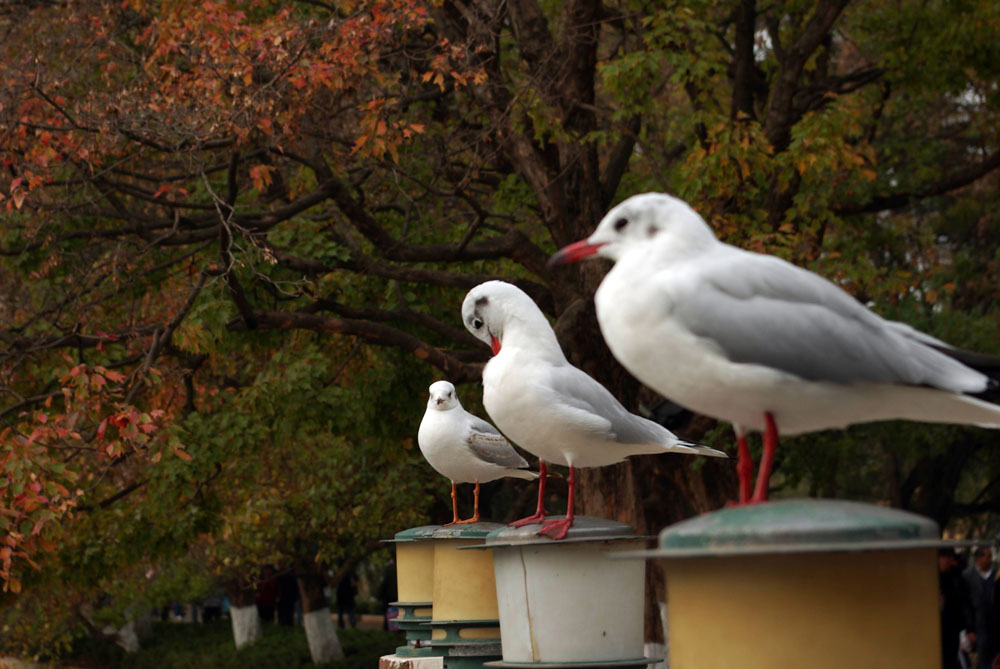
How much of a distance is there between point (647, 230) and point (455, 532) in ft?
11.1

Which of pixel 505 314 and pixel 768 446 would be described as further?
pixel 505 314

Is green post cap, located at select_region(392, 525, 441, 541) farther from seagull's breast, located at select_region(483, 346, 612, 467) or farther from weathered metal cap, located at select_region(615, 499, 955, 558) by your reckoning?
weathered metal cap, located at select_region(615, 499, 955, 558)

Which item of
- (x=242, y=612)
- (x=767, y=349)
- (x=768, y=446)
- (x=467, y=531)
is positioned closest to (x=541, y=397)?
(x=467, y=531)

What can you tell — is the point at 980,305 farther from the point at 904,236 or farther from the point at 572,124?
the point at 572,124

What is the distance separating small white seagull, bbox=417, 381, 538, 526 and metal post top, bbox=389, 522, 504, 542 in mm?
204

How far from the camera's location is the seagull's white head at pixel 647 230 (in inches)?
147

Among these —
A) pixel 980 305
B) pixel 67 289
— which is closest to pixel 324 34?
pixel 67 289

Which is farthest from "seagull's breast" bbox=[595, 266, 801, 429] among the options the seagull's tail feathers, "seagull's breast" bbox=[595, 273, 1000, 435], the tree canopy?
the tree canopy

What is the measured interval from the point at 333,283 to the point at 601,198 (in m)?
3.34

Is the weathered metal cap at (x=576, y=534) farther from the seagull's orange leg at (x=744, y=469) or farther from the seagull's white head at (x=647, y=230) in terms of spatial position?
the seagull's white head at (x=647, y=230)

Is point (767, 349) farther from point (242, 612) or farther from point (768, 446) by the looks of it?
point (242, 612)

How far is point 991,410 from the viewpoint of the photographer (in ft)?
11.6

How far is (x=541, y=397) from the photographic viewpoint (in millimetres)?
5469

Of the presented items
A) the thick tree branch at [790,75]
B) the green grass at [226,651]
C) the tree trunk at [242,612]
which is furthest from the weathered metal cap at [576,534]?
the tree trunk at [242,612]
